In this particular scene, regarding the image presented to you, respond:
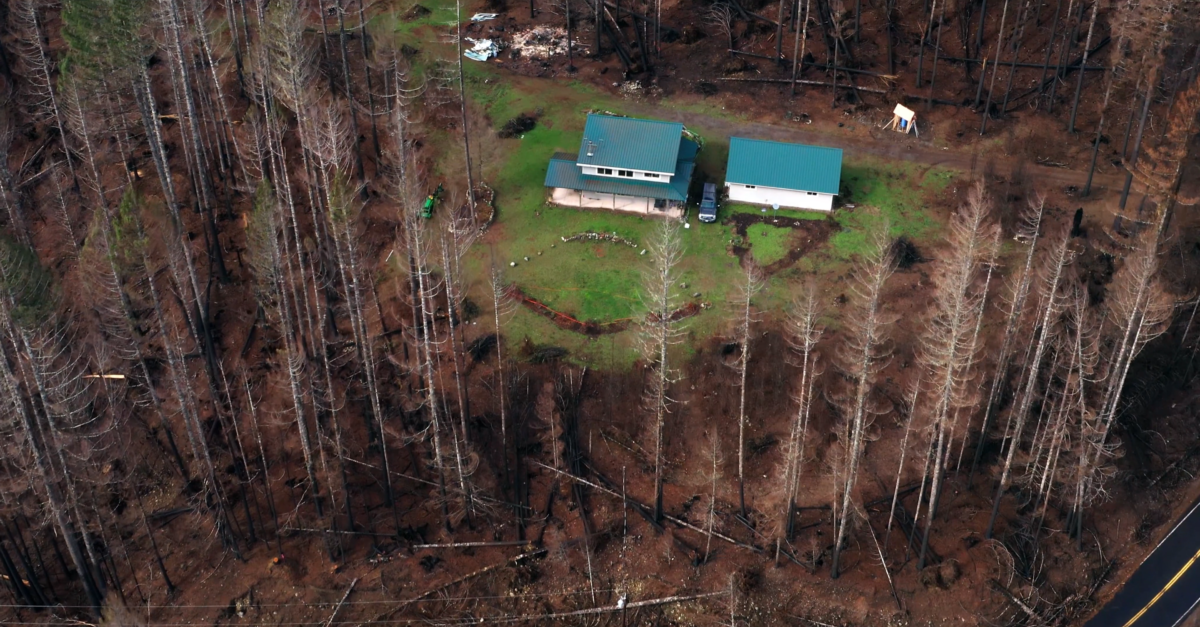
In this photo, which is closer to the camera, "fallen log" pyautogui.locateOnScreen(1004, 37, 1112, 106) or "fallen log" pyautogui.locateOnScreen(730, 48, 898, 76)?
"fallen log" pyautogui.locateOnScreen(1004, 37, 1112, 106)

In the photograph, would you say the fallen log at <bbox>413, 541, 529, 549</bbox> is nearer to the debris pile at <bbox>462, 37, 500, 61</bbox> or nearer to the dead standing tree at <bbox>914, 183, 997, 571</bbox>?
the dead standing tree at <bbox>914, 183, 997, 571</bbox>

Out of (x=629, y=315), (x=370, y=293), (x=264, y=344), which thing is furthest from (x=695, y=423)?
(x=264, y=344)

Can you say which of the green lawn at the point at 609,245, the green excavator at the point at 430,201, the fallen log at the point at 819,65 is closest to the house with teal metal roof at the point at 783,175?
the green lawn at the point at 609,245

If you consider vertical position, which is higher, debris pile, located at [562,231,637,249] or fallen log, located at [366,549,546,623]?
debris pile, located at [562,231,637,249]

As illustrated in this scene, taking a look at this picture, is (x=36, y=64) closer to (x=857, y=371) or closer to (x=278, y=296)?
(x=278, y=296)

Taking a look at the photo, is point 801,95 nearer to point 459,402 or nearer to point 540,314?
point 540,314

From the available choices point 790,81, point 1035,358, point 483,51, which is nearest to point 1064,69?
point 790,81

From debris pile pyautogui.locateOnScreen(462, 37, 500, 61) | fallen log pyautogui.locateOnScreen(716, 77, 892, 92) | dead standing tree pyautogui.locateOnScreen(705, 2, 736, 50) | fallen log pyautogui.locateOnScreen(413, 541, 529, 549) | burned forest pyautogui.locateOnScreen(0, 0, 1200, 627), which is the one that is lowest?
fallen log pyautogui.locateOnScreen(413, 541, 529, 549)

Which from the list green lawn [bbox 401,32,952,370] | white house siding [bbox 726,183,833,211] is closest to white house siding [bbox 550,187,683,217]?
green lawn [bbox 401,32,952,370]
